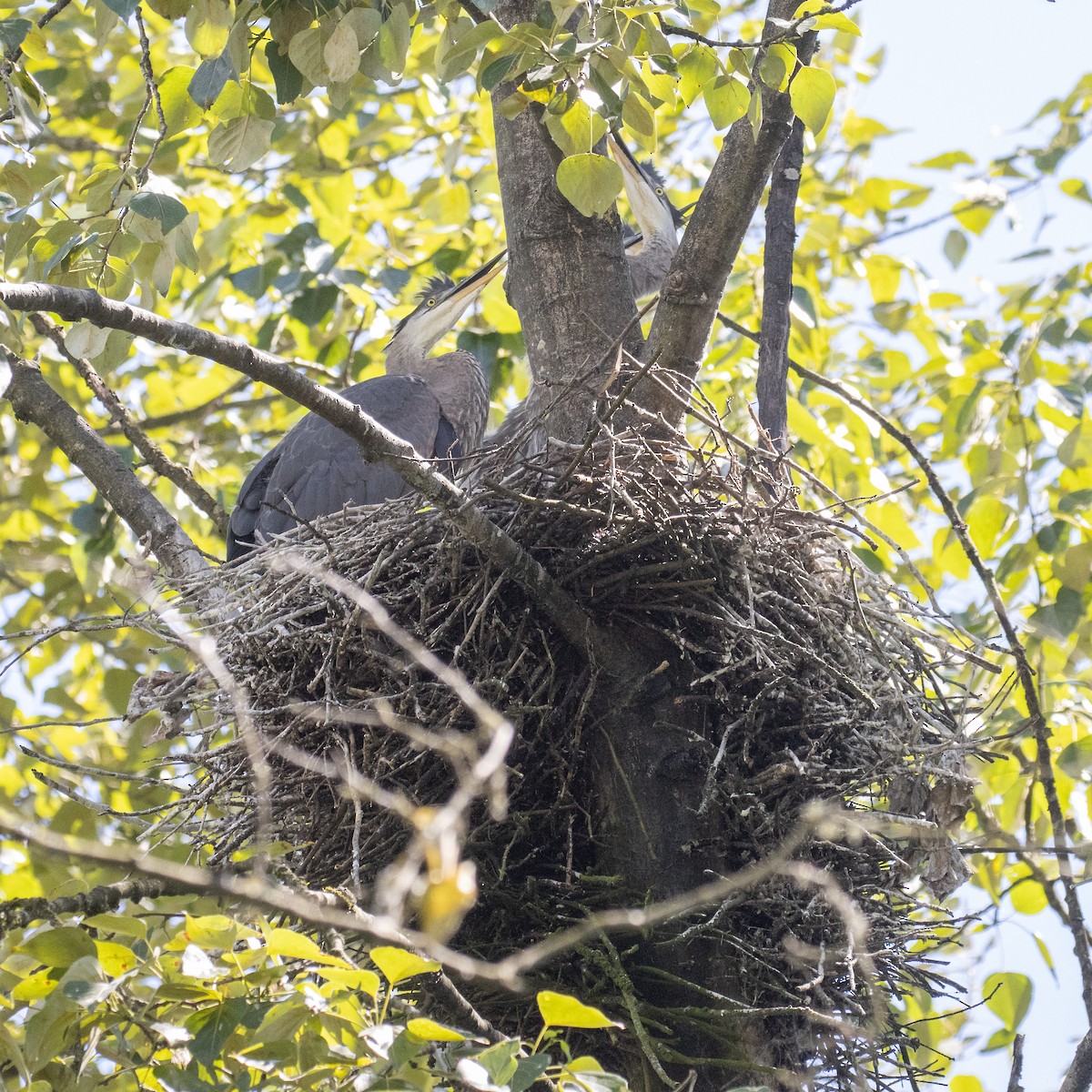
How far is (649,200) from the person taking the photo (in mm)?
4812

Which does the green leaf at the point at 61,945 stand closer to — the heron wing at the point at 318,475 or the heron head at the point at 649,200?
the heron wing at the point at 318,475

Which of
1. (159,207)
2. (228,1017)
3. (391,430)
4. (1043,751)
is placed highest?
(159,207)

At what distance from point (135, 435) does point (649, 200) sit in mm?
2385

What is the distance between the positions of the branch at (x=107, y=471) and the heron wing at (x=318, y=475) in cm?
51

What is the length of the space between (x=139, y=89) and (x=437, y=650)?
3621 mm

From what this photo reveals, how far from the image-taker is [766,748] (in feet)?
7.76

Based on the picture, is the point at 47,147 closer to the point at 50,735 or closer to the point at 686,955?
the point at 50,735

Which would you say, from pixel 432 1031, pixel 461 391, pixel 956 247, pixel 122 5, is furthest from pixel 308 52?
pixel 956 247

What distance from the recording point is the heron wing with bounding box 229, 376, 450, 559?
148 inches

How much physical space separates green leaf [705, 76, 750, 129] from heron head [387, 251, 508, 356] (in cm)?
240

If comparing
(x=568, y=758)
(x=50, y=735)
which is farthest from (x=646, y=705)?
(x=50, y=735)

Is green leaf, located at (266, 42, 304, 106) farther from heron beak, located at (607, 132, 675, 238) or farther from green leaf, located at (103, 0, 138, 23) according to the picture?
heron beak, located at (607, 132, 675, 238)

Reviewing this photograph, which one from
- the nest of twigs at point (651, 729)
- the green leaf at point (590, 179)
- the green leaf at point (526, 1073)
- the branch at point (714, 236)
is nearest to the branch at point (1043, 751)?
the nest of twigs at point (651, 729)

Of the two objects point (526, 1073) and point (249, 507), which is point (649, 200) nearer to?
point (249, 507)
